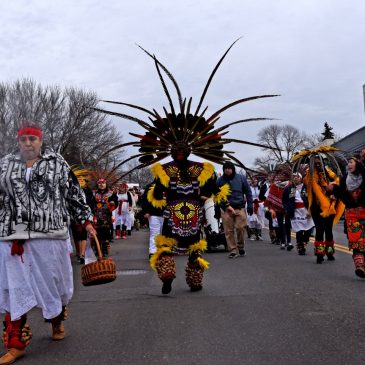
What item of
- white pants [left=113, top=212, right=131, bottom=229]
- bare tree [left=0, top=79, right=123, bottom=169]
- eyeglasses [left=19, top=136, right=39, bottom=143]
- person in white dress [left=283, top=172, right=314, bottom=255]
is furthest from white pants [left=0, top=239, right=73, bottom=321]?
bare tree [left=0, top=79, right=123, bottom=169]

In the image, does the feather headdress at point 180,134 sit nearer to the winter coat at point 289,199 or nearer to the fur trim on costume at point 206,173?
the fur trim on costume at point 206,173

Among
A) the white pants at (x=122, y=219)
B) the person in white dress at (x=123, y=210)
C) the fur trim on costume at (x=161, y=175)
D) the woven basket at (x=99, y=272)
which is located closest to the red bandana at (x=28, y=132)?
the woven basket at (x=99, y=272)

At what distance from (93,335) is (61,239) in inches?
38.0

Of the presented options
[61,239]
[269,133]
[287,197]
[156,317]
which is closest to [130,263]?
[287,197]

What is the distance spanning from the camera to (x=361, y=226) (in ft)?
26.2

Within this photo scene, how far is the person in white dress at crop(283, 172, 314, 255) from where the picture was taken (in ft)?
37.9

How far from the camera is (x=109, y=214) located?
12.9m

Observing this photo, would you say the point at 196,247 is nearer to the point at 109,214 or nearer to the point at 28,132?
the point at 28,132

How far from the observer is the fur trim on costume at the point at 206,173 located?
7.35 metres

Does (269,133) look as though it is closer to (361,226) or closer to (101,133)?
(101,133)

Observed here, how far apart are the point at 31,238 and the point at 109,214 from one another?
8059 millimetres

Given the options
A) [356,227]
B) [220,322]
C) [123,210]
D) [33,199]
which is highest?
[123,210]

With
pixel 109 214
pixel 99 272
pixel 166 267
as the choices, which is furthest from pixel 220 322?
pixel 109 214

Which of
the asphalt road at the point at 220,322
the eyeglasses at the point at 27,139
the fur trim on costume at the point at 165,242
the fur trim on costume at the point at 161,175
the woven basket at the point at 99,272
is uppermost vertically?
the eyeglasses at the point at 27,139
